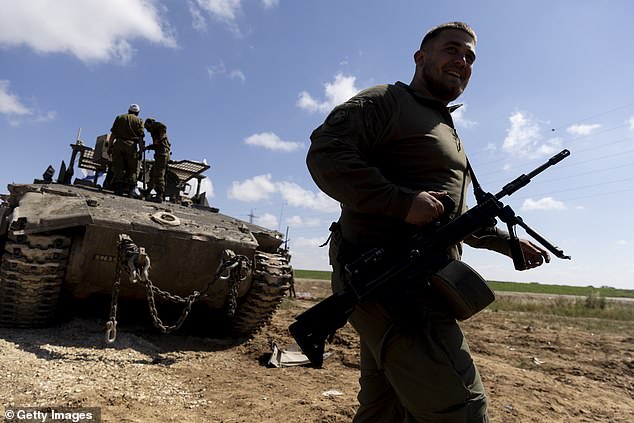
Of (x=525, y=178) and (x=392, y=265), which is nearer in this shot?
(x=392, y=265)

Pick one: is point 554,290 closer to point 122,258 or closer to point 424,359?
point 122,258

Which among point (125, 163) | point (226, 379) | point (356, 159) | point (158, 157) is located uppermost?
point (158, 157)

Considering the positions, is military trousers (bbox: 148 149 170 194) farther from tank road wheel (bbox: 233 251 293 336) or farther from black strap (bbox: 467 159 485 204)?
black strap (bbox: 467 159 485 204)

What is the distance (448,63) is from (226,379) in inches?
143

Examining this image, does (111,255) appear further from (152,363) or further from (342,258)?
(342,258)

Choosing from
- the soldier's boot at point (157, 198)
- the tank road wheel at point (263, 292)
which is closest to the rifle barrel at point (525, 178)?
the tank road wheel at point (263, 292)

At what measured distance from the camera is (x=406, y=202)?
1.78m

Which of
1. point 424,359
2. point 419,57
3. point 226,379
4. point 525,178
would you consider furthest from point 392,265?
point 226,379

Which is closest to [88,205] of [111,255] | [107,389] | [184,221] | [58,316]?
[111,255]

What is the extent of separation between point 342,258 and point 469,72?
3.31 ft

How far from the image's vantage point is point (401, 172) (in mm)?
1999

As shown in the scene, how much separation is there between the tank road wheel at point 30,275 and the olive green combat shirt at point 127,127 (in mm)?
2422

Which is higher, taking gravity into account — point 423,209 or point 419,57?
point 419,57

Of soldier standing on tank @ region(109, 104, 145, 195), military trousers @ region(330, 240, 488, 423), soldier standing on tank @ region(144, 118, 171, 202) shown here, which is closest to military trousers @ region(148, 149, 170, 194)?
soldier standing on tank @ region(144, 118, 171, 202)
